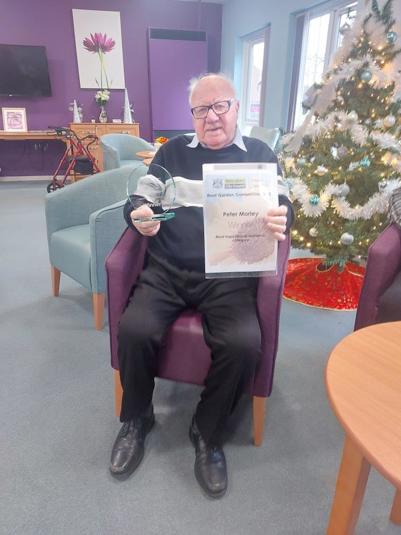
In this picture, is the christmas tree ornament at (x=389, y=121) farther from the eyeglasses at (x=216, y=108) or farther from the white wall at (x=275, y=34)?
the white wall at (x=275, y=34)

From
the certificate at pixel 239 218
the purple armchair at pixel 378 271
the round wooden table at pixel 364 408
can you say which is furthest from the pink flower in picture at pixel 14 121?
the round wooden table at pixel 364 408

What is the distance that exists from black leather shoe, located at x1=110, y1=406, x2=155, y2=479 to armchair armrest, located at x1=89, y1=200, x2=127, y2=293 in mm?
812

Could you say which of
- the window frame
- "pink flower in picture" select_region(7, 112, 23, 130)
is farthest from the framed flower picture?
the window frame

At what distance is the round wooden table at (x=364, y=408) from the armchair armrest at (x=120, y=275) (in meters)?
0.73

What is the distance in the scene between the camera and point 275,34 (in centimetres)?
496

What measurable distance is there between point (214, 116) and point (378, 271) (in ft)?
2.69

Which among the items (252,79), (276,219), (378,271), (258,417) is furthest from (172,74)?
(258,417)

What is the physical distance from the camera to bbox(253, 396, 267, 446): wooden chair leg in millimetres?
1339

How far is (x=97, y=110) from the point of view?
6.30m

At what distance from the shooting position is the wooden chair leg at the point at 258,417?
1339mm

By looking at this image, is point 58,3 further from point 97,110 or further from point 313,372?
point 313,372

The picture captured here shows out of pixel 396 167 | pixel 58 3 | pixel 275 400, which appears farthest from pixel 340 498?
pixel 58 3

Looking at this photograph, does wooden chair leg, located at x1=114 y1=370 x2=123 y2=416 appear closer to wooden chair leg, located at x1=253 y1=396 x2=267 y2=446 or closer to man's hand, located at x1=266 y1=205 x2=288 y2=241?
wooden chair leg, located at x1=253 y1=396 x2=267 y2=446

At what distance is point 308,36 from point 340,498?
510 cm
